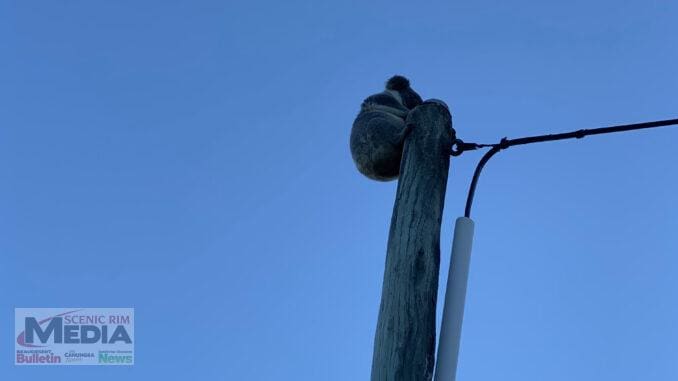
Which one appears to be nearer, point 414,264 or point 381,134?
point 414,264

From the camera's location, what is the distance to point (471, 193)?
3.31m

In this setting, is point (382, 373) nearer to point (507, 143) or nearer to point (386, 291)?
point (386, 291)

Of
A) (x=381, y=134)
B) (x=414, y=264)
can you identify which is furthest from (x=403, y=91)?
(x=414, y=264)

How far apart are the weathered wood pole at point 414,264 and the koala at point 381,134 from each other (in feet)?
0.52

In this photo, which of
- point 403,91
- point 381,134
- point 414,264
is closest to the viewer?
point 414,264

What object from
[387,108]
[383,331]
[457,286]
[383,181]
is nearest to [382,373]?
[383,331]

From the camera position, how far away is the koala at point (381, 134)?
11.6 feet

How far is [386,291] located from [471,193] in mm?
541

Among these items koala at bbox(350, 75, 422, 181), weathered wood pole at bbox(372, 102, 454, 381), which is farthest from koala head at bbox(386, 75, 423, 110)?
weathered wood pole at bbox(372, 102, 454, 381)

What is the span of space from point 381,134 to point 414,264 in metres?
0.71

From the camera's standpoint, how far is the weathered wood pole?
2.98 m

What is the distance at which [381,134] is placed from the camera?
11.6 feet

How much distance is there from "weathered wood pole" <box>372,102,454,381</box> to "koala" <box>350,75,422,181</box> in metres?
0.16

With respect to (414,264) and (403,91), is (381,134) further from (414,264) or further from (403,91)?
(414,264)
